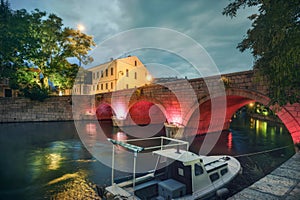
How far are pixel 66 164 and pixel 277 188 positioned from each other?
36.2ft

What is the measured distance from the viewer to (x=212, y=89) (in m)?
13.1

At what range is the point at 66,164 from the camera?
1091cm

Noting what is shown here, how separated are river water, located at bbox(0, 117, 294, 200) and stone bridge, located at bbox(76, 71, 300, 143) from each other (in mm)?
2473

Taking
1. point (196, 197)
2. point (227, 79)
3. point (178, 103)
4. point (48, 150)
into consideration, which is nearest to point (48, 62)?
point (48, 150)

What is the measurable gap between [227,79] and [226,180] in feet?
24.4

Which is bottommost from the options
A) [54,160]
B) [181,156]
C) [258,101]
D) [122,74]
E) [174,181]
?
[54,160]

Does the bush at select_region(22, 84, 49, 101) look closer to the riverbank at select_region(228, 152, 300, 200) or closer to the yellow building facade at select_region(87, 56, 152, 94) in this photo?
the yellow building facade at select_region(87, 56, 152, 94)

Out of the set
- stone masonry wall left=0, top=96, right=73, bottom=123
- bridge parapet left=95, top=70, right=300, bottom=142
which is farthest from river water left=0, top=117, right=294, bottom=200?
stone masonry wall left=0, top=96, right=73, bottom=123

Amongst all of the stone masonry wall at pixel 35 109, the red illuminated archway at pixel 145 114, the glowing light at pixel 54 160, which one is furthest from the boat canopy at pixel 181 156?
the stone masonry wall at pixel 35 109

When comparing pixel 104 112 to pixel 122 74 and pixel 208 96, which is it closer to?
pixel 122 74

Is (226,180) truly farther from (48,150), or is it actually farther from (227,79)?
(48,150)

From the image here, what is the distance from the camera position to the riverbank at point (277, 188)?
10.8 feet

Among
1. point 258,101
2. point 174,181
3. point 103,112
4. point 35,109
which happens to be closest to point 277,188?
point 174,181

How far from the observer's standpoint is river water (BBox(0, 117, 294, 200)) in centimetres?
775
